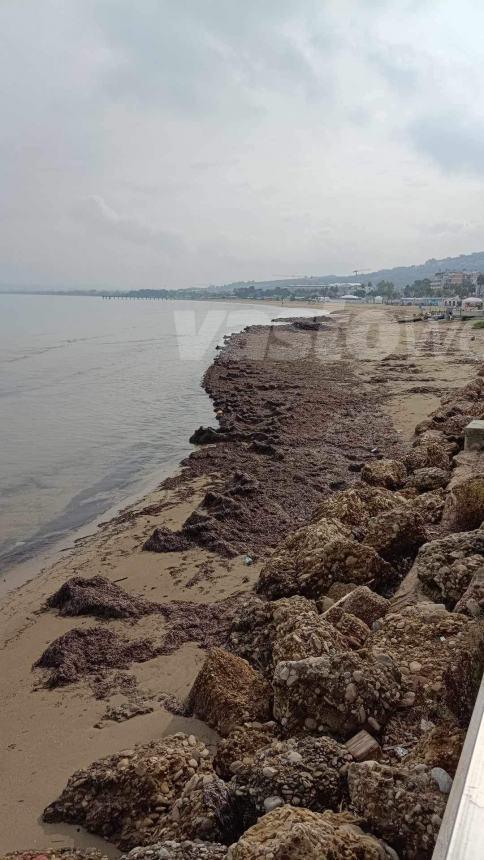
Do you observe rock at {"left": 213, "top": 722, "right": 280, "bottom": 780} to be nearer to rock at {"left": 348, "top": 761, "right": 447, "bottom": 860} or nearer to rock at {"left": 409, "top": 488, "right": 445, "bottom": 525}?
rock at {"left": 348, "top": 761, "right": 447, "bottom": 860}

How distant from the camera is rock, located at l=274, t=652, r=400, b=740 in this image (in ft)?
10.5

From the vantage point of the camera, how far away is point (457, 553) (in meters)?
4.77

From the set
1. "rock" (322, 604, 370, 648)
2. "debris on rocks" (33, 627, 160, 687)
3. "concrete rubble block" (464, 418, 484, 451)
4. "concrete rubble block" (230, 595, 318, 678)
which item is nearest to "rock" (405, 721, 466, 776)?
"rock" (322, 604, 370, 648)

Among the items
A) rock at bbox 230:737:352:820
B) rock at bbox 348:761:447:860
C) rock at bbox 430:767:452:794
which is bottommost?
rock at bbox 230:737:352:820

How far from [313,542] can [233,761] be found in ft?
8.84

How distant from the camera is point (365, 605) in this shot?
4605 mm

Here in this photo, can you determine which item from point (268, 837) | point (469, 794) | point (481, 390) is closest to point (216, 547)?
point (268, 837)

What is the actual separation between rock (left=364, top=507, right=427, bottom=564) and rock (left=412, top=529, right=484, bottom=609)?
2.11 feet

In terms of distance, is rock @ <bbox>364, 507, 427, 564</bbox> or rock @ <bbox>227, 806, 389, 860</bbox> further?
rock @ <bbox>364, 507, 427, 564</bbox>

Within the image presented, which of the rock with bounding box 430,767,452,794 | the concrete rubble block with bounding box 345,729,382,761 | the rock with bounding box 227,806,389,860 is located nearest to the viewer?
the rock with bounding box 227,806,389,860

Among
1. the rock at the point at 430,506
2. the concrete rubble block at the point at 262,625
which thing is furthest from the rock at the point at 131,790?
the rock at the point at 430,506

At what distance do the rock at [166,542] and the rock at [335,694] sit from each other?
14.2ft

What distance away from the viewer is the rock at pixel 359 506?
638cm

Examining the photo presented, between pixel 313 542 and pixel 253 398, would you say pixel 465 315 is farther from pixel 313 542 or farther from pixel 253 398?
pixel 313 542
